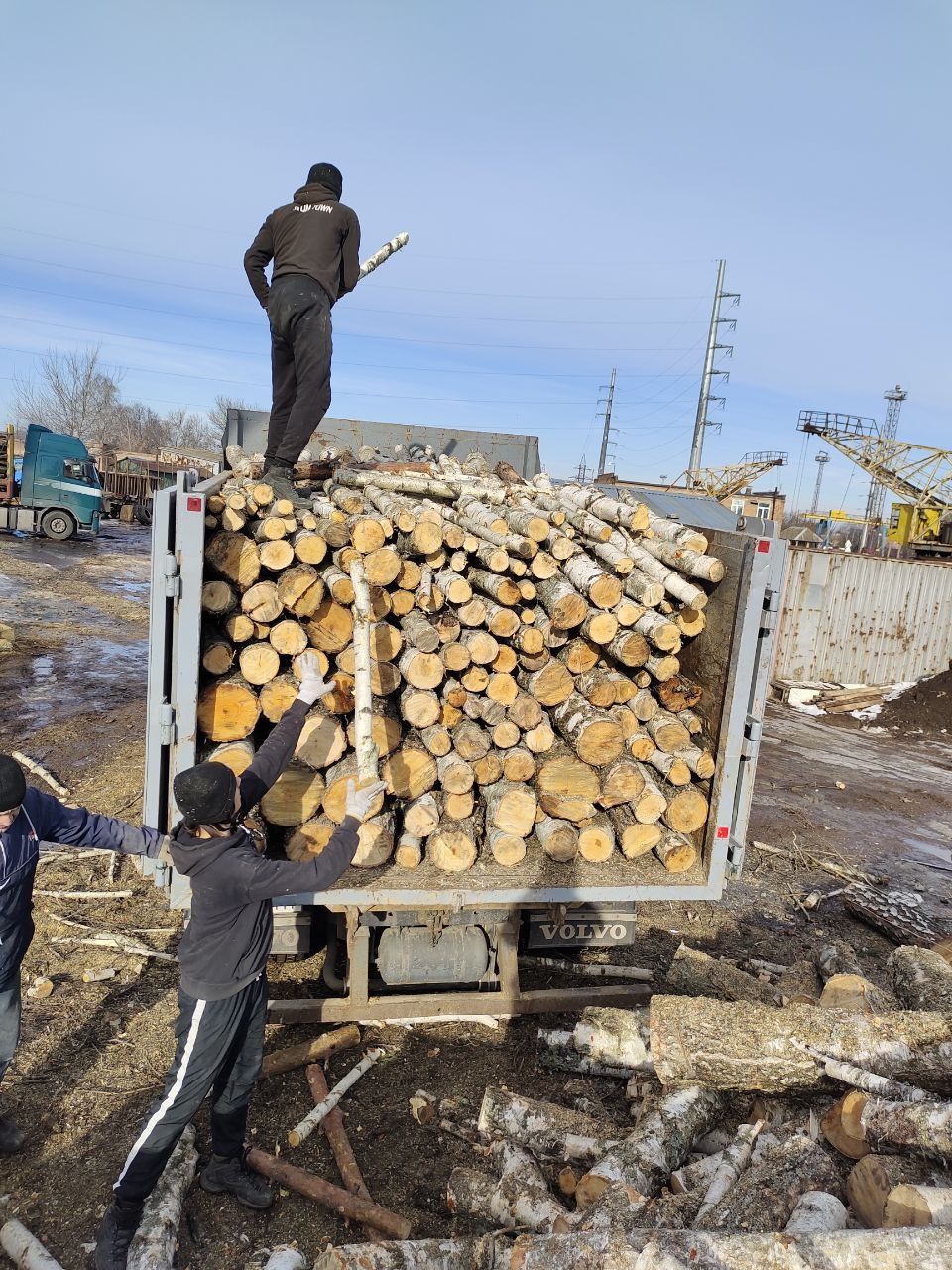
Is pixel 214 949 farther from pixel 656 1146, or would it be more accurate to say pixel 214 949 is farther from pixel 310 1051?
pixel 656 1146

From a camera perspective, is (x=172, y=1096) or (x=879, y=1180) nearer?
(x=879, y=1180)

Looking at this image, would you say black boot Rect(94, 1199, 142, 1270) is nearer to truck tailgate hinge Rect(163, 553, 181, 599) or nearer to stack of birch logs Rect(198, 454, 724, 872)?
stack of birch logs Rect(198, 454, 724, 872)

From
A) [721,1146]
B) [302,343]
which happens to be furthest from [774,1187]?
[302,343]

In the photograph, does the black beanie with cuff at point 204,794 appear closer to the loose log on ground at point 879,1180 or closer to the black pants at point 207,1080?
the black pants at point 207,1080

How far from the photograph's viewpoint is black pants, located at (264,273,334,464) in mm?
5266

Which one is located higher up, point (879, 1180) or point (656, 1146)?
point (879, 1180)

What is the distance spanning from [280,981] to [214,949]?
7.37 feet

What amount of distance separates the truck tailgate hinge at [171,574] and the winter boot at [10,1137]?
260 cm

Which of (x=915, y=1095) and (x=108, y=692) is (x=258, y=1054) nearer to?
(x=915, y=1095)

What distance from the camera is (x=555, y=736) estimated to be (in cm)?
489

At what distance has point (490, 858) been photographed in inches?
181

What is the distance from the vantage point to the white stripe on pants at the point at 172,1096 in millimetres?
3207

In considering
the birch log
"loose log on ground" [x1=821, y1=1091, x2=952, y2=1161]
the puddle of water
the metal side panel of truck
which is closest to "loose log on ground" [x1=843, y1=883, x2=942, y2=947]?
the metal side panel of truck

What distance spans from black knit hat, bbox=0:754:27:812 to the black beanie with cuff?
0.82 meters
